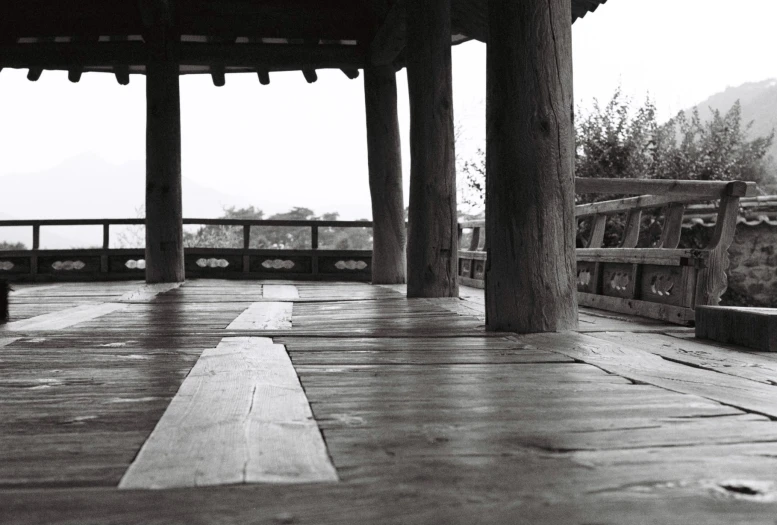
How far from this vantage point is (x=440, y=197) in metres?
5.90

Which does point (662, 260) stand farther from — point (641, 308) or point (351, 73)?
point (351, 73)

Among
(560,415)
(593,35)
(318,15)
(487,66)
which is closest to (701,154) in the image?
(318,15)

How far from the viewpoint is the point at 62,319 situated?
14.2 ft

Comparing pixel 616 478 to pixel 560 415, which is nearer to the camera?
pixel 616 478

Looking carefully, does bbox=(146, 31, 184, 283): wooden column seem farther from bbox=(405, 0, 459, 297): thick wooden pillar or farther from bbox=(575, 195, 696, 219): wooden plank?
bbox=(575, 195, 696, 219): wooden plank

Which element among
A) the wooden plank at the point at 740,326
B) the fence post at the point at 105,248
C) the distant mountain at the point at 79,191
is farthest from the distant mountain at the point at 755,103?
the distant mountain at the point at 79,191

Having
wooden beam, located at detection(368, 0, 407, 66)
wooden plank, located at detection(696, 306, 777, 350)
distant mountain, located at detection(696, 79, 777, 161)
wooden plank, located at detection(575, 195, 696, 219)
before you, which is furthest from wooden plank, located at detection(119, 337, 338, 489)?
distant mountain, located at detection(696, 79, 777, 161)

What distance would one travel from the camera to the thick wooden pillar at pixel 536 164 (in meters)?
3.46

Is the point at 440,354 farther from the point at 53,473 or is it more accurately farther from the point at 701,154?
the point at 701,154

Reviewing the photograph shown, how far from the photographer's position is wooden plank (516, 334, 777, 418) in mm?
2012

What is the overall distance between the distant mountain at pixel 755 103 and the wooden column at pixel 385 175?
26.7 meters

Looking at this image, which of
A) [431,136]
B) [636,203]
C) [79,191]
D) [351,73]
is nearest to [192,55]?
[351,73]

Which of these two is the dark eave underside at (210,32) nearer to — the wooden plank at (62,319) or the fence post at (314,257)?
the fence post at (314,257)

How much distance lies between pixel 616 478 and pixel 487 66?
2753 millimetres
